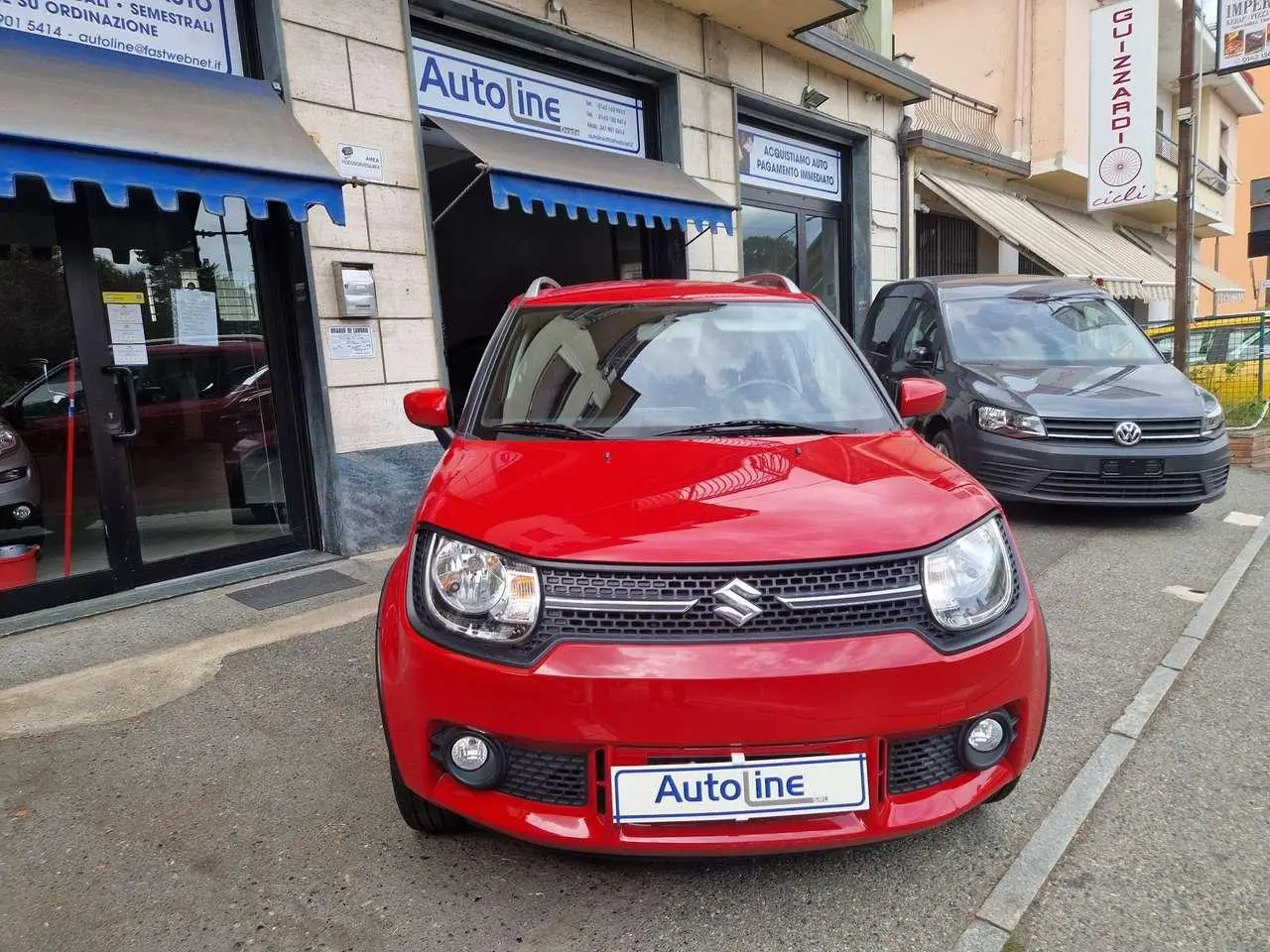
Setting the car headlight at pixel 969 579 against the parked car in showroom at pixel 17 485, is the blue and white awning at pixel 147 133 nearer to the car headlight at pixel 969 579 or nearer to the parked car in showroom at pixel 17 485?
the parked car in showroom at pixel 17 485

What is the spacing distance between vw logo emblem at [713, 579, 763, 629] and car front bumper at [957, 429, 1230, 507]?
4.41 meters

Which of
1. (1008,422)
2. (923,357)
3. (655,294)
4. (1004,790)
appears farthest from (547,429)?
(923,357)

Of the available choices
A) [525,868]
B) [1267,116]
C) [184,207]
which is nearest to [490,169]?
[184,207]

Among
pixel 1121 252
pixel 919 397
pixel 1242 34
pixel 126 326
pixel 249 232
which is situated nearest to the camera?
pixel 919 397

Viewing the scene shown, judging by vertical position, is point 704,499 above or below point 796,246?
below

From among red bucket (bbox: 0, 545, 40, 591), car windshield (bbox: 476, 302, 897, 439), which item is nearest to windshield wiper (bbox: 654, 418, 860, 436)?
car windshield (bbox: 476, 302, 897, 439)

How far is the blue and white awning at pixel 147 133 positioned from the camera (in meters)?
3.78

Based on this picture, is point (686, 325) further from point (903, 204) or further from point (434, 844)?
point (903, 204)

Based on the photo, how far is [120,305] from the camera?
4746mm

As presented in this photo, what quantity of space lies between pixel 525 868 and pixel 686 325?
2010 millimetres

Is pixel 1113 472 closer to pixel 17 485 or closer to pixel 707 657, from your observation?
pixel 707 657

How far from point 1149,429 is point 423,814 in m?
5.34

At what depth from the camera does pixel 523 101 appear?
732cm

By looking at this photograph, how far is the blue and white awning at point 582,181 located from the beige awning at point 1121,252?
11.7 meters
